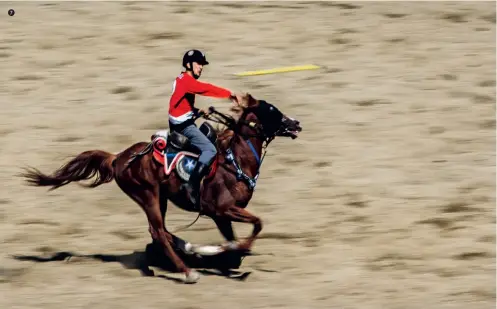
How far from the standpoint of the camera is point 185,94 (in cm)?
1278

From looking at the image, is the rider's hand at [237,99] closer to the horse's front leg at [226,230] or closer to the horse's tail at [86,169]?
the horse's front leg at [226,230]

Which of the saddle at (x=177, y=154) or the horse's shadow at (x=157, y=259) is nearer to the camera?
the saddle at (x=177, y=154)

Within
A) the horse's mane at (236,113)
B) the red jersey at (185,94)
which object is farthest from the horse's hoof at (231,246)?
the red jersey at (185,94)

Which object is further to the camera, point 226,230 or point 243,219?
point 226,230

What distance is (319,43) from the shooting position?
2034cm

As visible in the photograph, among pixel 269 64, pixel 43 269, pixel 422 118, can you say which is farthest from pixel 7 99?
pixel 422 118

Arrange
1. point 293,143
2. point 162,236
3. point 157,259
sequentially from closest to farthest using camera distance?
point 162,236 → point 157,259 → point 293,143

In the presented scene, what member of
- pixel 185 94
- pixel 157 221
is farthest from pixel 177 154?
pixel 157 221

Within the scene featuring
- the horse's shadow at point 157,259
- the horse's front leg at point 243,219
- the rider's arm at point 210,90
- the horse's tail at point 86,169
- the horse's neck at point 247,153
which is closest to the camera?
the rider's arm at point 210,90

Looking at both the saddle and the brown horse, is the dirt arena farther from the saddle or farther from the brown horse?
the saddle

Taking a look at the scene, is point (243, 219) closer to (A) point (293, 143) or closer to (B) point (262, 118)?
(B) point (262, 118)

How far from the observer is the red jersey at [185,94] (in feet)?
41.4

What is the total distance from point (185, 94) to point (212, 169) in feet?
3.08

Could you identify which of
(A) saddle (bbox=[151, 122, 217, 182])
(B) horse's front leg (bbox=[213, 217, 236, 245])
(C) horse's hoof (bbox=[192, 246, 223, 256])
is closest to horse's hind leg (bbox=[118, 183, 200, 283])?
(C) horse's hoof (bbox=[192, 246, 223, 256])
